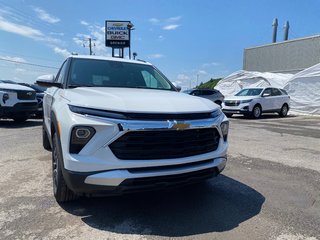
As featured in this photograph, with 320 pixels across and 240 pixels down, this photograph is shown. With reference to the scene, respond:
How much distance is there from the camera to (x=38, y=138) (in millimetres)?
8172

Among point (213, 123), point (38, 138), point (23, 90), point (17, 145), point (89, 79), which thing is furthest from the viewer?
point (23, 90)

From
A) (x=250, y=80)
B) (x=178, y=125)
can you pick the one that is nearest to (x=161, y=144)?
(x=178, y=125)

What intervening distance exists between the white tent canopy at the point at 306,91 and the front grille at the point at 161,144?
787 inches

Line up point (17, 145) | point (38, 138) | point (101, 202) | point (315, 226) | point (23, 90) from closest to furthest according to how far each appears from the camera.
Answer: point (315, 226)
point (101, 202)
point (17, 145)
point (38, 138)
point (23, 90)

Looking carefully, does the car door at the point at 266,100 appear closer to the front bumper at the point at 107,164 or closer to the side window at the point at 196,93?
the side window at the point at 196,93

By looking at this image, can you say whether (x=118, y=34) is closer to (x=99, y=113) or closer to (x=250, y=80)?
(x=250, y=80)

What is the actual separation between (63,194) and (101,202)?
18.3 inches

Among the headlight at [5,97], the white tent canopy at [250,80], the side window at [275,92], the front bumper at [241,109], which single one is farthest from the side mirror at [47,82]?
the white tent canopy at [250,80]

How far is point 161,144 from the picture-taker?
3004 mm

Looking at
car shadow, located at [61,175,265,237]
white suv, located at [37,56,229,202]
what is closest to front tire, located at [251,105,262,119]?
car shadow, located at [61,175,265,237]

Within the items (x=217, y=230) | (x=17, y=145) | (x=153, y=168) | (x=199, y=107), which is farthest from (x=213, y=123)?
(x=17, y=145)

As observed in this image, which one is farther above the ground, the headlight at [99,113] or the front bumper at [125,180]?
the headlight at [99,113]

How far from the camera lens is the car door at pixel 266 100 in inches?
684

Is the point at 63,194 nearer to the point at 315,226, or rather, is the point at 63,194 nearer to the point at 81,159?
the point at 81,159
